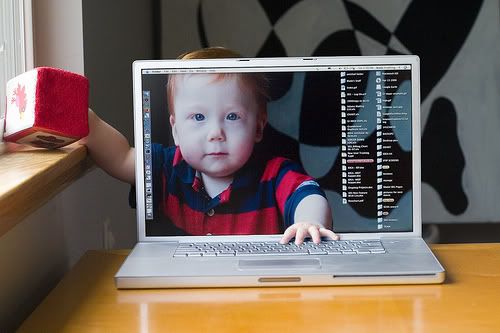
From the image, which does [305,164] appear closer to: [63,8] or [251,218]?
[251,218]

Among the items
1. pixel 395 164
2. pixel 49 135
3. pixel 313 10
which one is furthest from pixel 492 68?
pixel 49 135

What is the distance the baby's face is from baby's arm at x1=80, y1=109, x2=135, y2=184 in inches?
5.5

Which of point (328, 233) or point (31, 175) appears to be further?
point (328, 233)

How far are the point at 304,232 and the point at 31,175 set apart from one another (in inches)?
14.4

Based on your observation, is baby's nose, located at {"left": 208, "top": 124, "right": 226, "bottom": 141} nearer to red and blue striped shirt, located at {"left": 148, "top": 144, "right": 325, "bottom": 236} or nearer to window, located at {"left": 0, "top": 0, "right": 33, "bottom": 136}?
red and blue striped shirt, located at {"left": 148, "top": 144, "right": 325, "bottom": 236}

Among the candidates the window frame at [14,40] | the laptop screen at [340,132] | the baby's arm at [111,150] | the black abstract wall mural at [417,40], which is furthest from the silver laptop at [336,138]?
the black abstract wall mural at [417,40]

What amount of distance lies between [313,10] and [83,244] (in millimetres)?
1355

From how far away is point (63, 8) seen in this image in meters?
1.31

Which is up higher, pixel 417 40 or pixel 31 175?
pixel 417 40

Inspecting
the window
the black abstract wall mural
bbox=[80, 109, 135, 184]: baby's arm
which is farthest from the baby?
the black abstract wall mural

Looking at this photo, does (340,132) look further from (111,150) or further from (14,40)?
(14,40)

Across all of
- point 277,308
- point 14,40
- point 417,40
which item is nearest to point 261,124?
point 277,308

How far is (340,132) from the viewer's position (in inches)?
41.8

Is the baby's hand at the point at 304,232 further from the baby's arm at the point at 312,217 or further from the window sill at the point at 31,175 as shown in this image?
the window sill at the point at 31,175
